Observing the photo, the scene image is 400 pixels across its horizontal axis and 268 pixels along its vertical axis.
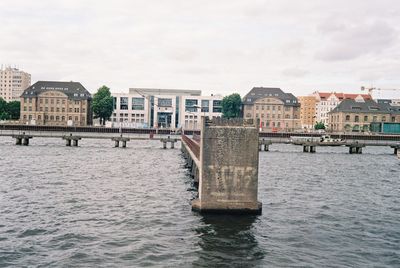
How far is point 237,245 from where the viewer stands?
2327 centimetres

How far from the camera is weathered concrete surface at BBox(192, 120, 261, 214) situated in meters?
28.3

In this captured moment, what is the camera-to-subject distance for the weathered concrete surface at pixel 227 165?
28281mm

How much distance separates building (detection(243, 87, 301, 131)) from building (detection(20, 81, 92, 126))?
6634 cm

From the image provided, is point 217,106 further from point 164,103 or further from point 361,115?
point 361,115

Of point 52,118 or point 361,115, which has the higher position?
point 361,115

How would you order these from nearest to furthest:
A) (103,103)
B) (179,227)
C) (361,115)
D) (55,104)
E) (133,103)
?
(179,227)
(103,103)
(55,104)
(361,115)
(133,103)

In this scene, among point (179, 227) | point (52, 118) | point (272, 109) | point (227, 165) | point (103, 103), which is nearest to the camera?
point (179, 227)

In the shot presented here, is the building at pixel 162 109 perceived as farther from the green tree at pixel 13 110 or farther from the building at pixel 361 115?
the building at pixel 361 115

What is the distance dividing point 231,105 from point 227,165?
157 m

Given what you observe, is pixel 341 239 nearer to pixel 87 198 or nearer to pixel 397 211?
pixel 397 211

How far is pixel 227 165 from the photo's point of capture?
92.9 ft

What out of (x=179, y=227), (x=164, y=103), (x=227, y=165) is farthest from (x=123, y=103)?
(x=179, y=227)

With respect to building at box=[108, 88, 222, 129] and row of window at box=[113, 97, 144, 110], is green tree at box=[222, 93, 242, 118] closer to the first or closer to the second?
building at box=[108, 88, 222, 129]

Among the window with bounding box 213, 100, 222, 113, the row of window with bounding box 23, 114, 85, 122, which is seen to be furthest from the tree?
the window with bounding box 213, 100, 222, 113
